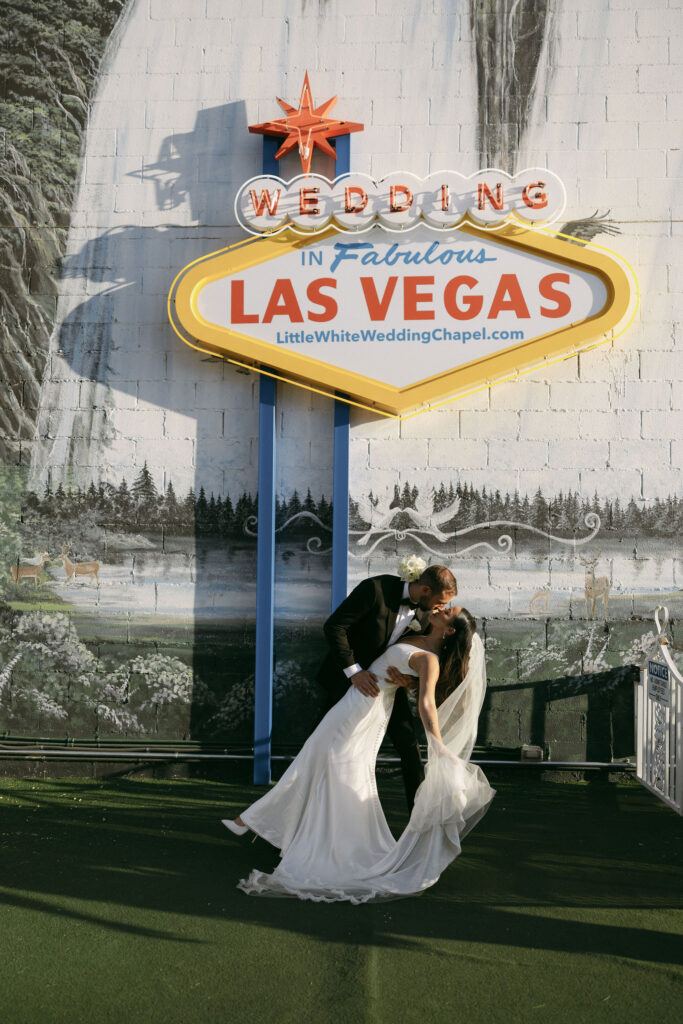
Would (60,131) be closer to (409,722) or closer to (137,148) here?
(137,148)

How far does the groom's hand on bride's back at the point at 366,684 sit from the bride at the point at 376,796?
3cm

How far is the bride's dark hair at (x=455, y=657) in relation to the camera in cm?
470

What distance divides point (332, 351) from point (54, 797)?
12.1 feet

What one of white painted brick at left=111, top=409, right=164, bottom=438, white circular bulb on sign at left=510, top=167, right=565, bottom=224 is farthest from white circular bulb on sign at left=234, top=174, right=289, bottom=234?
white circular bulb on sign at left=510, top=167, right=565, bottom=224

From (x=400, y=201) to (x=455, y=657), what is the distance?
3.45 m

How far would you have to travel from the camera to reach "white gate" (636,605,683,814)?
5242 mm

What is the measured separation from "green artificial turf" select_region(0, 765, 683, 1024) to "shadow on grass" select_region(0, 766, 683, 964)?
0.01 m

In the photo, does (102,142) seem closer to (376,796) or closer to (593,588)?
(593,588)

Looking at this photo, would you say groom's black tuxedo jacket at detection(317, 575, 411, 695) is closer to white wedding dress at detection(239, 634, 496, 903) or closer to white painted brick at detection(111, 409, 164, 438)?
white wedding dress at detection(239, 634, 496, 903)

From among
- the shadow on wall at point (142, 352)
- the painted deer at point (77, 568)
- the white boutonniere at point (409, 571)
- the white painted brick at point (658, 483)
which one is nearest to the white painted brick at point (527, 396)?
the white painted brick at point (658, 483)

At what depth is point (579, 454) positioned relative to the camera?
646cm

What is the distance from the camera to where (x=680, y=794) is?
509 cm

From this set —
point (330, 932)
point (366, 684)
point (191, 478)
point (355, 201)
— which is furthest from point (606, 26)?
point (330, 932)

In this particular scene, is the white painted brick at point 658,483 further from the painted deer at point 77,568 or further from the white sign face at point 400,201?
the painted deer at point 77,568
